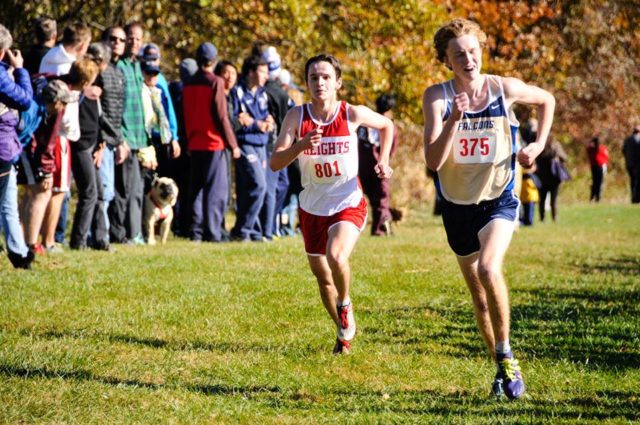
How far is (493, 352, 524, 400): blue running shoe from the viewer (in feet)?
18.7

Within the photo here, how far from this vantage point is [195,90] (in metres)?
13.7

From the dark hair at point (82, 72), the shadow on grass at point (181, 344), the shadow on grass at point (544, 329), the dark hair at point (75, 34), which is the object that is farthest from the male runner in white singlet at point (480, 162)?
the dark hair at point (75, 34)

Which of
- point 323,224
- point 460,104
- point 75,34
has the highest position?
point 75,34

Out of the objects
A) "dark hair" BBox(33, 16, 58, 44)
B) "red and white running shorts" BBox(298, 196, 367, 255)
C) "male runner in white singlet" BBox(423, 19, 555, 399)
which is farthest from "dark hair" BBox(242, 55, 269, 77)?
"male runner in white singlet" BBox(423, 19, 555, 399)

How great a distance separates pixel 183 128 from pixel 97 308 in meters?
6.07

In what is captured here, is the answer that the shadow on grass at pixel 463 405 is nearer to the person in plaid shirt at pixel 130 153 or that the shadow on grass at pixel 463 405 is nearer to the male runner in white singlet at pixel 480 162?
the male runner in white singlet at pixel 480 162

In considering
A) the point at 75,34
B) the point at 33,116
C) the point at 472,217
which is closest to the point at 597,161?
the point at 75,34

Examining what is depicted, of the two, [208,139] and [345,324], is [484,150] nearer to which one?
[345,324]

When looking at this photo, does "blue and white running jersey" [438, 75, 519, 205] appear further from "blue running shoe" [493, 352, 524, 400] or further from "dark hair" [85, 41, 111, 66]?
"dark hair" [85, 41, 111, 66]

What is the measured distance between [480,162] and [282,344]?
6.70 feet

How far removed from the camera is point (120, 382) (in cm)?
604

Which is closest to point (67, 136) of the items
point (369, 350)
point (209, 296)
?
point (209, 296)

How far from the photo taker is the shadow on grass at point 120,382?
594cm

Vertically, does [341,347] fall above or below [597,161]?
above
